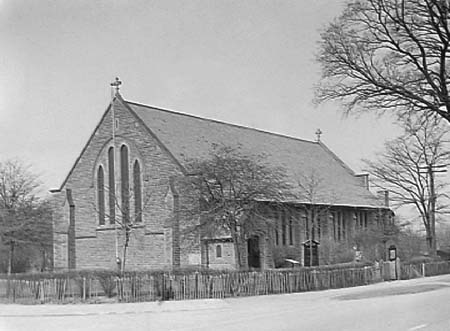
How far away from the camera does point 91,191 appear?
42.3 metres

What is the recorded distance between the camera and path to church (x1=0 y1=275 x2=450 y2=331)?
14344 millimetres

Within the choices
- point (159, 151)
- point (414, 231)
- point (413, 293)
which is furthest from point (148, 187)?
point (413, 293)

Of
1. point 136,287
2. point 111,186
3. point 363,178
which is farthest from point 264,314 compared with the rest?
point 363,178

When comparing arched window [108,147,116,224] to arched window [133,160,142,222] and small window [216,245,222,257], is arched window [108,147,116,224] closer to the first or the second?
arched window [133,160,142,222]

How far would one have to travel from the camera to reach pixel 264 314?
679 inches

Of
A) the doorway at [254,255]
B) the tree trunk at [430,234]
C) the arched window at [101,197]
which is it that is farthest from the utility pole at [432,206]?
the arched window at [101,197]

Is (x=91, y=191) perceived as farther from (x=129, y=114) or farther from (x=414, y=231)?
(x=414, y=231)

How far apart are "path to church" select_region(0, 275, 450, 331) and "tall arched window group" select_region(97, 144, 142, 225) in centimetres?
1764

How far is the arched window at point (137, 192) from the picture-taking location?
3962 cm

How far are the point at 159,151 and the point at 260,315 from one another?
22505 millimetres

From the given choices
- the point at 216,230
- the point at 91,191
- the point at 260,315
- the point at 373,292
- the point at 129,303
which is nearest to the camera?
the point at 260,315

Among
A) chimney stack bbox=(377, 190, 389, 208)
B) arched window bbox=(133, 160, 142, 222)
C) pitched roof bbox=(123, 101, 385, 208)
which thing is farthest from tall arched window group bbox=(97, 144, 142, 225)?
chimney stack bbox=(377, 190, 389, 208)

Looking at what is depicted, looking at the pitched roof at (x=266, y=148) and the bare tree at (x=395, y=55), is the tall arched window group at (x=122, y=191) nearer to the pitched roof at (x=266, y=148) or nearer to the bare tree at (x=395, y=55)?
the pitched roof at (x=266, y=148)

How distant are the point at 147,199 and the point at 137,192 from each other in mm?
1074
